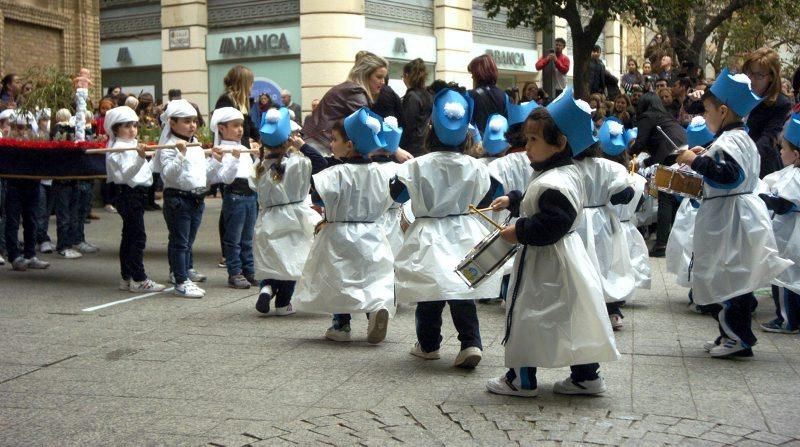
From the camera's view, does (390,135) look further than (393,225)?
No

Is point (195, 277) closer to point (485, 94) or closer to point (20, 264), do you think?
point (20, 264)

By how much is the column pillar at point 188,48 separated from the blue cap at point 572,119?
19.9 metres

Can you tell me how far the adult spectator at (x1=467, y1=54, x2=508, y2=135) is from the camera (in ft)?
34.9

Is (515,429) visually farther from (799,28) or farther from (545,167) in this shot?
(799,28)

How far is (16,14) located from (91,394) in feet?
56.9

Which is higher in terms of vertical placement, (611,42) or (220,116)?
(611,42)

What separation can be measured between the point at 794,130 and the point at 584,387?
3.26 meters

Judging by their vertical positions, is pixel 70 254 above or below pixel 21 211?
below

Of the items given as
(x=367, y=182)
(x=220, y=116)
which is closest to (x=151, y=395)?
(x=367, y=182)

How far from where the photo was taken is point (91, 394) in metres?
6.14

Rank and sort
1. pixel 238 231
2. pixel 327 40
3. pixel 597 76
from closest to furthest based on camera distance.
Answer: pixel 238 231 → pixel 597 76 → pixel 327 40

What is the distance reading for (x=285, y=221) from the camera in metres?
8.86

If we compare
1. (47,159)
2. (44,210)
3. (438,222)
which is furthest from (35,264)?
(438,222)

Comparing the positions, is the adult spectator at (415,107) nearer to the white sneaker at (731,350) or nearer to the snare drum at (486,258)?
the white sneaker at (731,350)
